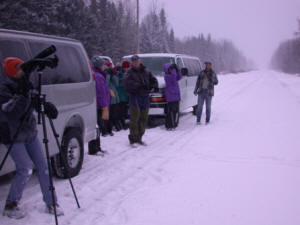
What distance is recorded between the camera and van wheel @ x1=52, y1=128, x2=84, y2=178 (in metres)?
4.91

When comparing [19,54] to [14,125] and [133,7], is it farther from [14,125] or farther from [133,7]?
[133,7]

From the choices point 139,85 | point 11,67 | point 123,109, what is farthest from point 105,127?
point 11,67

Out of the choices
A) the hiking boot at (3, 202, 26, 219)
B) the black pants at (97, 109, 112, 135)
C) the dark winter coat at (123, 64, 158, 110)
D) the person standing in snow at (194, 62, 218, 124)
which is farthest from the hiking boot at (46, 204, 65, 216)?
the person standing in snow at (194, 62, 218, 124)

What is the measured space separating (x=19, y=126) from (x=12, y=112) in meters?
0.18

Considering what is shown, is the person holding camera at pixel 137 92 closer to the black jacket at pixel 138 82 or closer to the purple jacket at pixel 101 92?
the black jacket at pixel 138 82

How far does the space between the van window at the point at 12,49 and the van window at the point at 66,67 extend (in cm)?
21

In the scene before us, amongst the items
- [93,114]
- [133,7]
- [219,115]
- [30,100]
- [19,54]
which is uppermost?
[133,7]

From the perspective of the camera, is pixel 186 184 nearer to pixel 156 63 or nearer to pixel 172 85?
pixel 172 85

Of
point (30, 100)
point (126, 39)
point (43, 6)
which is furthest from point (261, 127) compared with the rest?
point (126, 39)

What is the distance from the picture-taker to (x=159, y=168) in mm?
5832

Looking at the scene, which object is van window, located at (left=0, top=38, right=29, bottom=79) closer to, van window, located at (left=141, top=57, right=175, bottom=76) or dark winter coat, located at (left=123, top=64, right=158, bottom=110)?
dark winter coat, located at (left=123, top=64, right=158, bottom=110)

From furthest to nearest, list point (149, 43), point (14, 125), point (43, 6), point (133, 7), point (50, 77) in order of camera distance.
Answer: point (149, 43)
point (133, 7)
point (43, 6)
point (50, 77)
point (14, 125)

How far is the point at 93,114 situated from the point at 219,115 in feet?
24.9

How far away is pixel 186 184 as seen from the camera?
505cm
